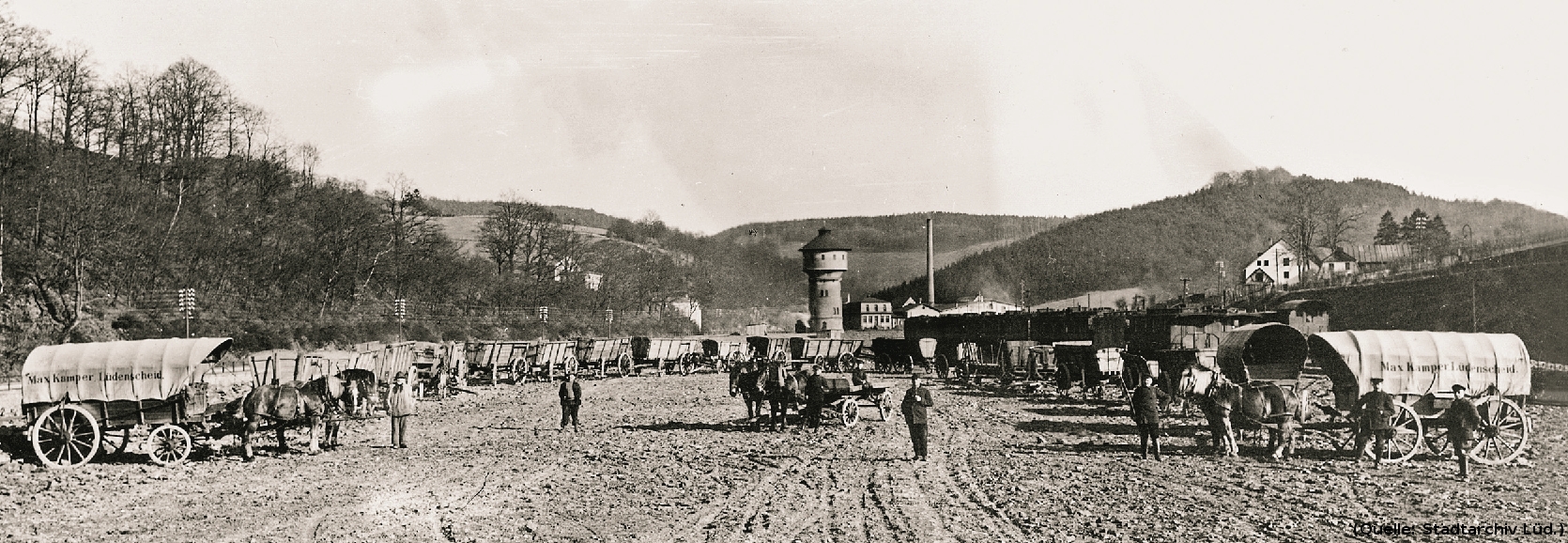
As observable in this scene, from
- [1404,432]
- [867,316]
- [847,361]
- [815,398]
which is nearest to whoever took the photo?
[1404,432]

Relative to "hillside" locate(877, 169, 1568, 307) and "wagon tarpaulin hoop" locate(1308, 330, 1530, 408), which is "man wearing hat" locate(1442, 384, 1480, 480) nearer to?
"wagon tarpaulin hoop" locate(1308, 330, 1530, 408)

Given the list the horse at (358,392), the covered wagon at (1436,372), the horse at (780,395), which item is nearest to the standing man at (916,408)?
the horse at (780,395)

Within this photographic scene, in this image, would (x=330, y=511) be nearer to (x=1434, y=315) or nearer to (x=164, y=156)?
(x=164, y=156)

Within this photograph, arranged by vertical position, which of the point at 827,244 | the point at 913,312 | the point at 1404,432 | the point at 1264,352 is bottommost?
the point at 1404,432

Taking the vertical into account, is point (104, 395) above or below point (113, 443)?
above

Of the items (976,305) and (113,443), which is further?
(976,305)

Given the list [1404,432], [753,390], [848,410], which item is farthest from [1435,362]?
[753,390]

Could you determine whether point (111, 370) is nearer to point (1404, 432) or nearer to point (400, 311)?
point (1404, 432)
